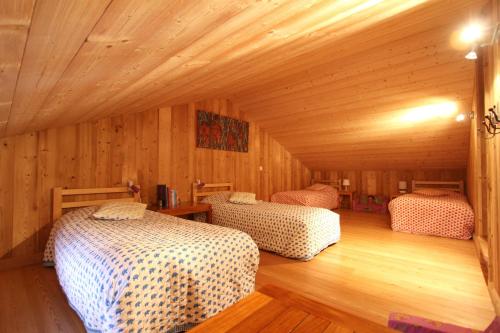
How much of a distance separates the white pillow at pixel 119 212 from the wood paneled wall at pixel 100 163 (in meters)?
0.83

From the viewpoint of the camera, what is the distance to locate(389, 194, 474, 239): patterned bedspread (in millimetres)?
3834

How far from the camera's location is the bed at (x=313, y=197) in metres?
5.53

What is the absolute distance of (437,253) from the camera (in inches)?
127

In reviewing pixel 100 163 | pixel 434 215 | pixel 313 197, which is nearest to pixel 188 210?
pixel 100 163

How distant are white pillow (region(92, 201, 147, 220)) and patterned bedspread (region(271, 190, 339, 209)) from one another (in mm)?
3533

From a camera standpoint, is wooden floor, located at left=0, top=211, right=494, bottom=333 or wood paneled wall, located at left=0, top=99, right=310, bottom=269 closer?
wooden floor, located at left=0, top=211, right=494, bottom=333

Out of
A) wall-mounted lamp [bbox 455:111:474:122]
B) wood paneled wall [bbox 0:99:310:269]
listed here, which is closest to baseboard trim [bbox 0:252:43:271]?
wood paneled wall [bbox 0:99:310:269]

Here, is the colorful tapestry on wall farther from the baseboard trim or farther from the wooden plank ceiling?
the baseboard trim

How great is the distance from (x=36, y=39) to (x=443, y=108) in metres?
4.84

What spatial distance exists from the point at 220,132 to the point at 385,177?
4329mm

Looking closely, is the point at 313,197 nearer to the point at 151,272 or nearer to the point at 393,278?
the point at 393,278

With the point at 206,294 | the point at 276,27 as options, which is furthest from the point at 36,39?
the point at 206,294

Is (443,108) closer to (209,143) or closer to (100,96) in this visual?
(209,143)

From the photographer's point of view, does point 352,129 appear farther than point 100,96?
Yes
